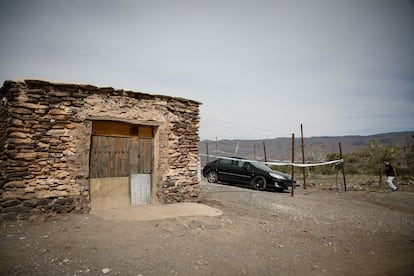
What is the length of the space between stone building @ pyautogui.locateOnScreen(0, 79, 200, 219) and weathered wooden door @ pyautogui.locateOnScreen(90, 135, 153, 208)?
0.02m

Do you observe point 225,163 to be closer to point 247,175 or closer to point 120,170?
point 247,175

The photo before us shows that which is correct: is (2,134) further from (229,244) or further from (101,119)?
(229,244)

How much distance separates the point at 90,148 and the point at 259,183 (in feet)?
25.1

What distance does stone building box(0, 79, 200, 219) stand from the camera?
512 centimetres

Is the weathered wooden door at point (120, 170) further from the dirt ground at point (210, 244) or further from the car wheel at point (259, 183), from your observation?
the car wheel at point (259, 183)

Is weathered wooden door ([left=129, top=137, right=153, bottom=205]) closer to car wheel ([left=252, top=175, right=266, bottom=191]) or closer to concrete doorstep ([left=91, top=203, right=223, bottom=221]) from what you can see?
concrete doorstep ([left=91, top=203, right=223, bottom=221])

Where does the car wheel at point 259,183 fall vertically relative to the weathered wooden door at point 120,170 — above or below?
below

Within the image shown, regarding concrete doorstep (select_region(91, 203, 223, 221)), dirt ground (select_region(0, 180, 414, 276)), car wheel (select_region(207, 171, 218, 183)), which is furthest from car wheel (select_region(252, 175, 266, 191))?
concrete doorstep (select_region(91, 203, 223, 221))

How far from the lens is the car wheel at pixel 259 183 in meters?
10.8

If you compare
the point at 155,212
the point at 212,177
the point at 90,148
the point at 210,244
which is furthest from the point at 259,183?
the point at 90,148

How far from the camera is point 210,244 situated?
169 inches

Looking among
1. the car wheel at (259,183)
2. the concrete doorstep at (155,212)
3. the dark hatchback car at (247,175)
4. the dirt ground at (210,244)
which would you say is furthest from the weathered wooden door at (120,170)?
the car wheel at (259,183)

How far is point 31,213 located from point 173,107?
14.3 feet

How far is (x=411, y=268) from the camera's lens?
376 centimetres
